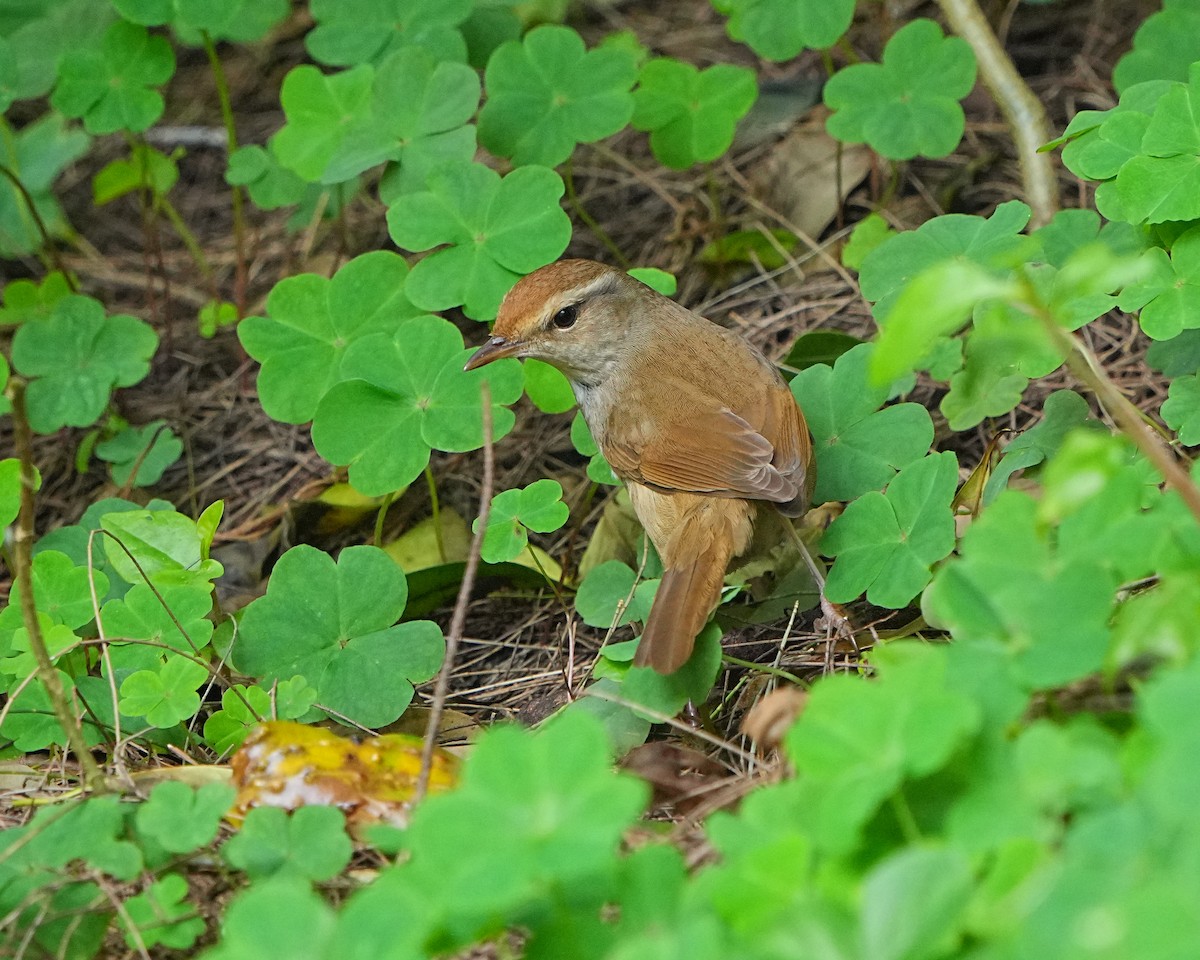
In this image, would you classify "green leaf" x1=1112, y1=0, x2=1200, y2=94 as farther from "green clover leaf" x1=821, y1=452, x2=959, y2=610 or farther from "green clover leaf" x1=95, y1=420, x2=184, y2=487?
"green clover leaf" x1=95, y1=420, x2=184, y2=487

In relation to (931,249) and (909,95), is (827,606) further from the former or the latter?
(909,95)

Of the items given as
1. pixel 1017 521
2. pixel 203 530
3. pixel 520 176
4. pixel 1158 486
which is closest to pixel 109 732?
pixel 203 530

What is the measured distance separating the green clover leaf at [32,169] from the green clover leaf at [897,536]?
12.5ft

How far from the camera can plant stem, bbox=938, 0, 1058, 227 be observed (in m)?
4.43

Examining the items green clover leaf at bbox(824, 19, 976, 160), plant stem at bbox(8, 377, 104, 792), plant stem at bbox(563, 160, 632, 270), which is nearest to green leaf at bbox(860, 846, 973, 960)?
plant stem at bbox(8, 377, 104, 792)

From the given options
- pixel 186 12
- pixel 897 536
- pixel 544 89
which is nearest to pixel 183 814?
pixel 897 536

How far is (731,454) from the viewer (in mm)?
3600

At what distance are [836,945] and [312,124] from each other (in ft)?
12.8

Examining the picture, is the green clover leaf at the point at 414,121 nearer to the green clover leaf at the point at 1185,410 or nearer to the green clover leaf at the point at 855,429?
the green clover leaf at the point at 855,429

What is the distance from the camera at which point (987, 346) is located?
3.40 meters

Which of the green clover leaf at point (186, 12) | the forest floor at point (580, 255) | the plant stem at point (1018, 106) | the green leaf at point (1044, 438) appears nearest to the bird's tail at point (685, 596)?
the forest floor at point (580, 255)

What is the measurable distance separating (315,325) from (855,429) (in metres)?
→ 1.73

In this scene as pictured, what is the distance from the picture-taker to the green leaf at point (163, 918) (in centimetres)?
241

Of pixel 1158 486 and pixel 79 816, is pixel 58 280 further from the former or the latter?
pixel 1158 486
